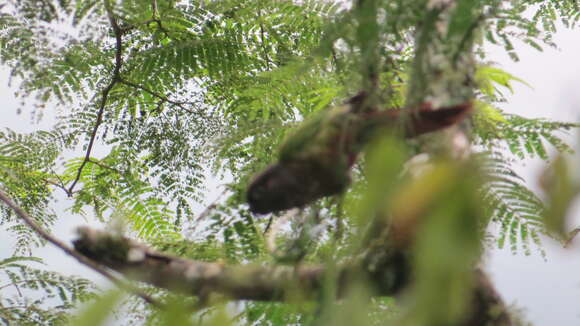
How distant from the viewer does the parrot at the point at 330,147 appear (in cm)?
45

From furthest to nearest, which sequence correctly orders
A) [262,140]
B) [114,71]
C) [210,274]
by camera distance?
1. [114,71]
2. [262,140]
3. [210,274]

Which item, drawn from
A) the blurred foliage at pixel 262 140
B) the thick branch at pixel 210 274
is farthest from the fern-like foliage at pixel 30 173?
the thick branch at pixel 210 274

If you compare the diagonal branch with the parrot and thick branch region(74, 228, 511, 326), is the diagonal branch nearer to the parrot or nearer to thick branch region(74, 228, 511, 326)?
thick branch region(74, 228, 511, 326)

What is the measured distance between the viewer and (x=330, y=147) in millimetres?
462

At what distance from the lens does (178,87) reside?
7.66 ft

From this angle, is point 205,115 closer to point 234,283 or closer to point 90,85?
point 90,85

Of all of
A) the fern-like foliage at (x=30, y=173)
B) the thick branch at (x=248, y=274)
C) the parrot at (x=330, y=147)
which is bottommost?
the thick branch at (x=248, y=274)

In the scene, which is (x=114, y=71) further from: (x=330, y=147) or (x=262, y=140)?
(x=330, y=147)

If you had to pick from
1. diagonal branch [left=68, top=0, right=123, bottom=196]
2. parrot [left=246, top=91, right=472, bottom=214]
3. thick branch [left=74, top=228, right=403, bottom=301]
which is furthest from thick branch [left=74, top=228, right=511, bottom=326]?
diagonal branch [left=68, top=0, right=123, bottom=196]

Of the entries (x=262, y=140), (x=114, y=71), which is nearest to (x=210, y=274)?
(x=262, y=140)

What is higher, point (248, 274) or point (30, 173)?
point (30, 173)

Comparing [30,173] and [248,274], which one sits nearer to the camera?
[248,274]

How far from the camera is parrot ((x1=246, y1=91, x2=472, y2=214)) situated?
454 millimetres

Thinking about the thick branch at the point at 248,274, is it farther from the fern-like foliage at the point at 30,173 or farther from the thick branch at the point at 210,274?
the fern-like foliage at the point at 30,173
